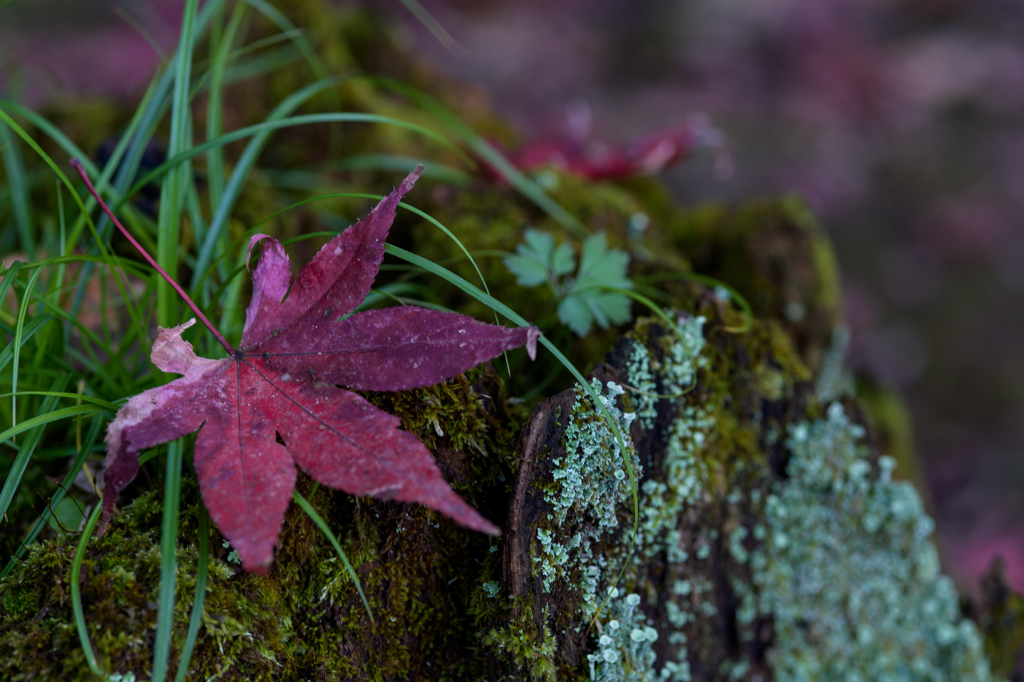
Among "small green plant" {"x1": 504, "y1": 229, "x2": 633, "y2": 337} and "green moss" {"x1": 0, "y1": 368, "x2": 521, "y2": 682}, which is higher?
"small green plant" {"x1": 504, "y1": 229, "x2": 633, "y2": 337}

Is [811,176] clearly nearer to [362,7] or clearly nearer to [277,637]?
[362,7]

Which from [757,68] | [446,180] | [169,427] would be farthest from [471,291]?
[757,68]

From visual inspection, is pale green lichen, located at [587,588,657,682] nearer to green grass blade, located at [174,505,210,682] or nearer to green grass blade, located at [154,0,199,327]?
green grass blade, located at [174,505,210,682]

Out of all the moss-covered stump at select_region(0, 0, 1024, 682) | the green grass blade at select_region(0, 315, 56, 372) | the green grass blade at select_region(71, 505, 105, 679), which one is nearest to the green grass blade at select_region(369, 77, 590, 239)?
the moss-covered stump at select_region(0, 0, 1024, 682)

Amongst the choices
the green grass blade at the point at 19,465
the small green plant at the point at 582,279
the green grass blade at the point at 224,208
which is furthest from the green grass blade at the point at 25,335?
the small green plant at the point at 582,279

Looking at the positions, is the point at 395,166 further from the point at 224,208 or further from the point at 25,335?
the point at 25,335

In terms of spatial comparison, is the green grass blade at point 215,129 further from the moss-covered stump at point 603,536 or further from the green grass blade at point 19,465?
the green grass blade at point 19,465

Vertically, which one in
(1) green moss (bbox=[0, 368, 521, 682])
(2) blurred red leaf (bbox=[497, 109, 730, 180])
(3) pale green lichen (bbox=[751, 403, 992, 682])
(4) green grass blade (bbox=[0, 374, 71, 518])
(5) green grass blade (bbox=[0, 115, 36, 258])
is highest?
(2) blurred red leaf (bbox=[497, 109, 730, 180])

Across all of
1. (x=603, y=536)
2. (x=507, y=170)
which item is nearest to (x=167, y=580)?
(x=603, y=536)
